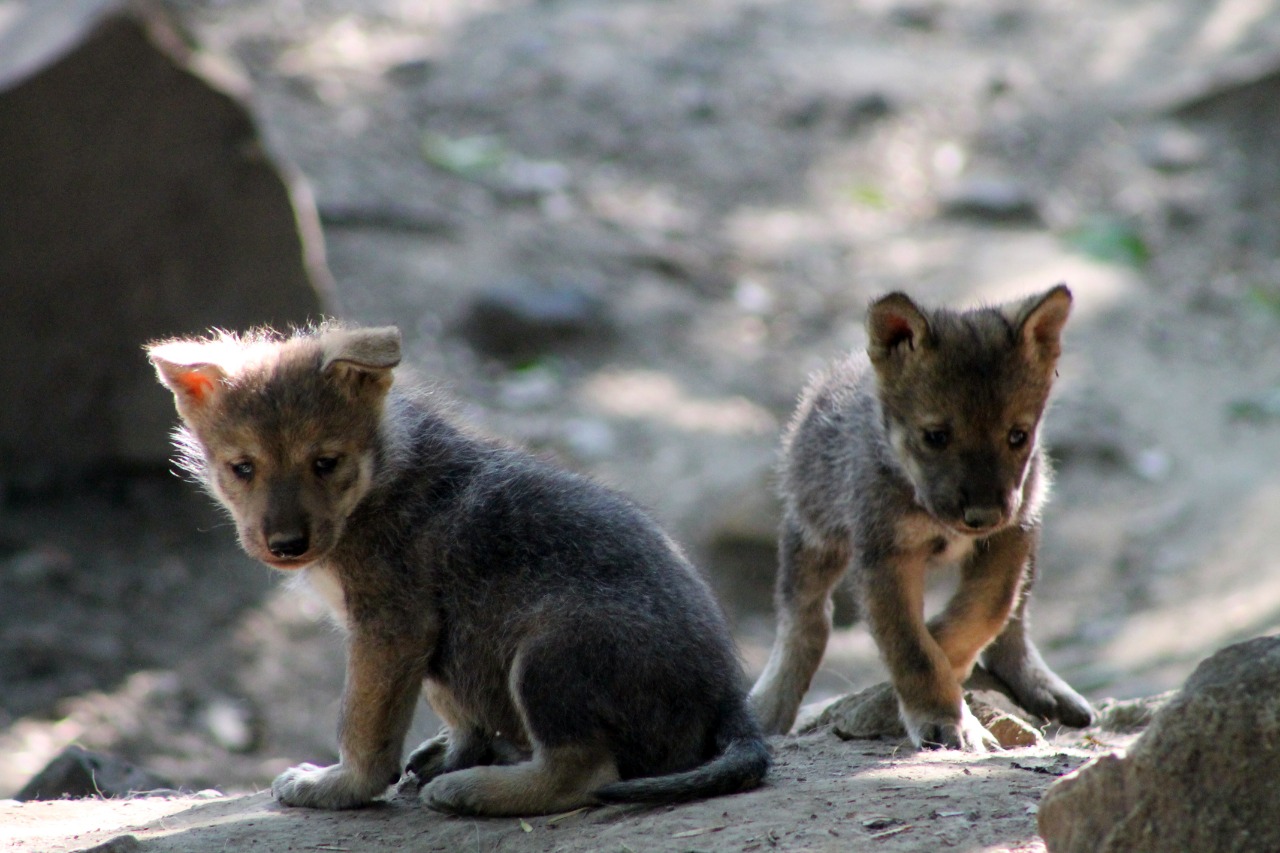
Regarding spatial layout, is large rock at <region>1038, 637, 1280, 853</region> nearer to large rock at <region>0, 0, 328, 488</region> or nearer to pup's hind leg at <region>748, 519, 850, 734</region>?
pup's hind leg at <region>748, 519, 850, 734</region>

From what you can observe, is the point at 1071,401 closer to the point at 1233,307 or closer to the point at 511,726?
the point at 1233,307

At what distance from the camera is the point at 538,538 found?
542 cm

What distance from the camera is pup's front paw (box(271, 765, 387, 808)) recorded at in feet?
17.7

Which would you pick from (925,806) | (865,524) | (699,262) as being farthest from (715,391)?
(925,806)

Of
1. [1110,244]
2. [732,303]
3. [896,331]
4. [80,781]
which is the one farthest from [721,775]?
[1110,244]

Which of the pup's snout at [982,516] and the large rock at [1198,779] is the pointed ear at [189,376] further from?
the large rock at [1198,779]

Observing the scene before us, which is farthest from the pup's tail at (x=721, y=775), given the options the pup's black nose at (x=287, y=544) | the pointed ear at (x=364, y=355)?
the pointed ear at (x=364, y=355)

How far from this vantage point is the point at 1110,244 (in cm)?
1560

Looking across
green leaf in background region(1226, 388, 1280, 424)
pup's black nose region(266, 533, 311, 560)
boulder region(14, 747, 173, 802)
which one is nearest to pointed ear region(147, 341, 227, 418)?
pup's black nose region(266, 533, 311, 560)

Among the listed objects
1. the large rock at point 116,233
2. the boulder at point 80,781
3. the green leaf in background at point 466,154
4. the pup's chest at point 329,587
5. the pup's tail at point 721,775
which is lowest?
the pup's tail at point 721,775

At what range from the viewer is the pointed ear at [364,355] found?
538cm

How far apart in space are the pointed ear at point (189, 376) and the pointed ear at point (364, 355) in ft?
1.38

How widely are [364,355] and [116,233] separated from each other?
679cm

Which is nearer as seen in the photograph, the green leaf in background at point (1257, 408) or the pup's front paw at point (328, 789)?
the pup's front paw at point (328, 789)
